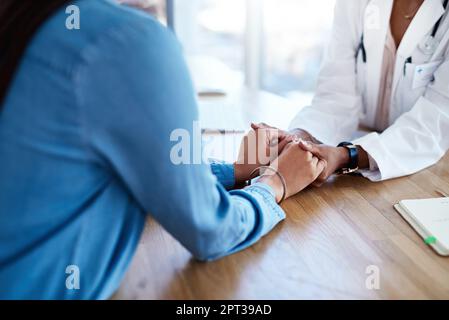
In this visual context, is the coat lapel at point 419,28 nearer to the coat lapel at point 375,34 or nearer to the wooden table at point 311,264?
the coat lapel at point 375,34

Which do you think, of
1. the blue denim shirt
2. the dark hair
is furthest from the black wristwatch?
the dark hair

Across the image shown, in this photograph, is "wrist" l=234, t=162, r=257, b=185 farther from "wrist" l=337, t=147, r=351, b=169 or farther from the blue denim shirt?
the blue denim shirt

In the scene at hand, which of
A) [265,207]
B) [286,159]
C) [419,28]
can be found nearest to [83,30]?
[265,207]

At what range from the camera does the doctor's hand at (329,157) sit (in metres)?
1.02

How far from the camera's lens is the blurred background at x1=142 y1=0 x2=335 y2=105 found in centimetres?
221

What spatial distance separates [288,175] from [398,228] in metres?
0.25

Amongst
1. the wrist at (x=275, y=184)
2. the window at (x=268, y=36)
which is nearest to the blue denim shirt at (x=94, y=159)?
the wrist at (x=275, y=184)

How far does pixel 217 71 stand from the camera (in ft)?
7.54

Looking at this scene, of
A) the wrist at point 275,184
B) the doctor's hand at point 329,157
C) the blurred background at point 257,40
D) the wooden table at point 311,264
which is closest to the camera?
the wooden table at point 311,264

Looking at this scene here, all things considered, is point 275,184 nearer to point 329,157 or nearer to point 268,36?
point 329,157

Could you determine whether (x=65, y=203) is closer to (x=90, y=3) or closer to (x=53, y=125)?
(x=53, y=125)

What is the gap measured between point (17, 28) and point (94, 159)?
201 mm

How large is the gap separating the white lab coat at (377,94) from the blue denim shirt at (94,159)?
2.03 feet

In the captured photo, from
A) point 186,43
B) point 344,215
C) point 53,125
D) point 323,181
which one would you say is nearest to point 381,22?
point 323,181
